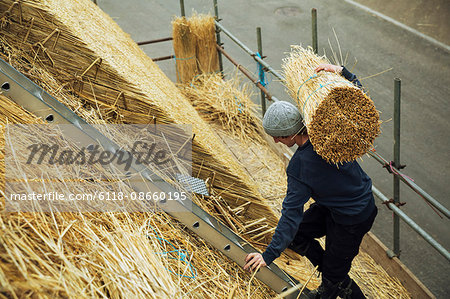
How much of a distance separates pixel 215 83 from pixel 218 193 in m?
3.00

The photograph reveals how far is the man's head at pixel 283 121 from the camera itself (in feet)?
8.26

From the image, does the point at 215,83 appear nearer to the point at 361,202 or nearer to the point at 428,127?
the point at 428,127

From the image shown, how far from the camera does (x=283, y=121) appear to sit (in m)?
2.51

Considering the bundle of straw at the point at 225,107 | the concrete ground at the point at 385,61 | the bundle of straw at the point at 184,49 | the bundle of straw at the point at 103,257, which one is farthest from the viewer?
the bundle of straw at the point at 184,49

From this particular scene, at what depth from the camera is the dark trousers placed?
2.73 meters

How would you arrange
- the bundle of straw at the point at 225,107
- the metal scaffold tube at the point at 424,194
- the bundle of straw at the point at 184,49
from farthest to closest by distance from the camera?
the bundle of straw at the point at 184,49 → the bundle of straw at the point at 225,107 → the metal scaffold tube at the point at 424,194

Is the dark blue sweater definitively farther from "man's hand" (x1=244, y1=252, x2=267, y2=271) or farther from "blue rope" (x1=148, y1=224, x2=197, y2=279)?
"blue rope" (x1=148, y1=224, x2=197, y2=279)

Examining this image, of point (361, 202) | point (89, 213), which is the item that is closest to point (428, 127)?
point (361, 202)

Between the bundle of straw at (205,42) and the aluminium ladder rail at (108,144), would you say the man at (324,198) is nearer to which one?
the aluminium ladder rail at (108,144)

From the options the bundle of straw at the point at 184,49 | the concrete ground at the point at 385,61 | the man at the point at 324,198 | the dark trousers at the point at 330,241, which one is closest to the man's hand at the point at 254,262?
the man at the point at 324,198

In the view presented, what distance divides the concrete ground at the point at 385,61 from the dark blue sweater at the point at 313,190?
2.14 metres

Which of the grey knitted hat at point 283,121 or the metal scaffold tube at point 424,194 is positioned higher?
the grey knitted hat at point 283,121

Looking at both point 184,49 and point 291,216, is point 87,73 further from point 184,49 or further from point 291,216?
point 184,49

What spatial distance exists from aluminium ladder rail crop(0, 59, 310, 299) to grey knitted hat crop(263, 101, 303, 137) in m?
0.56
